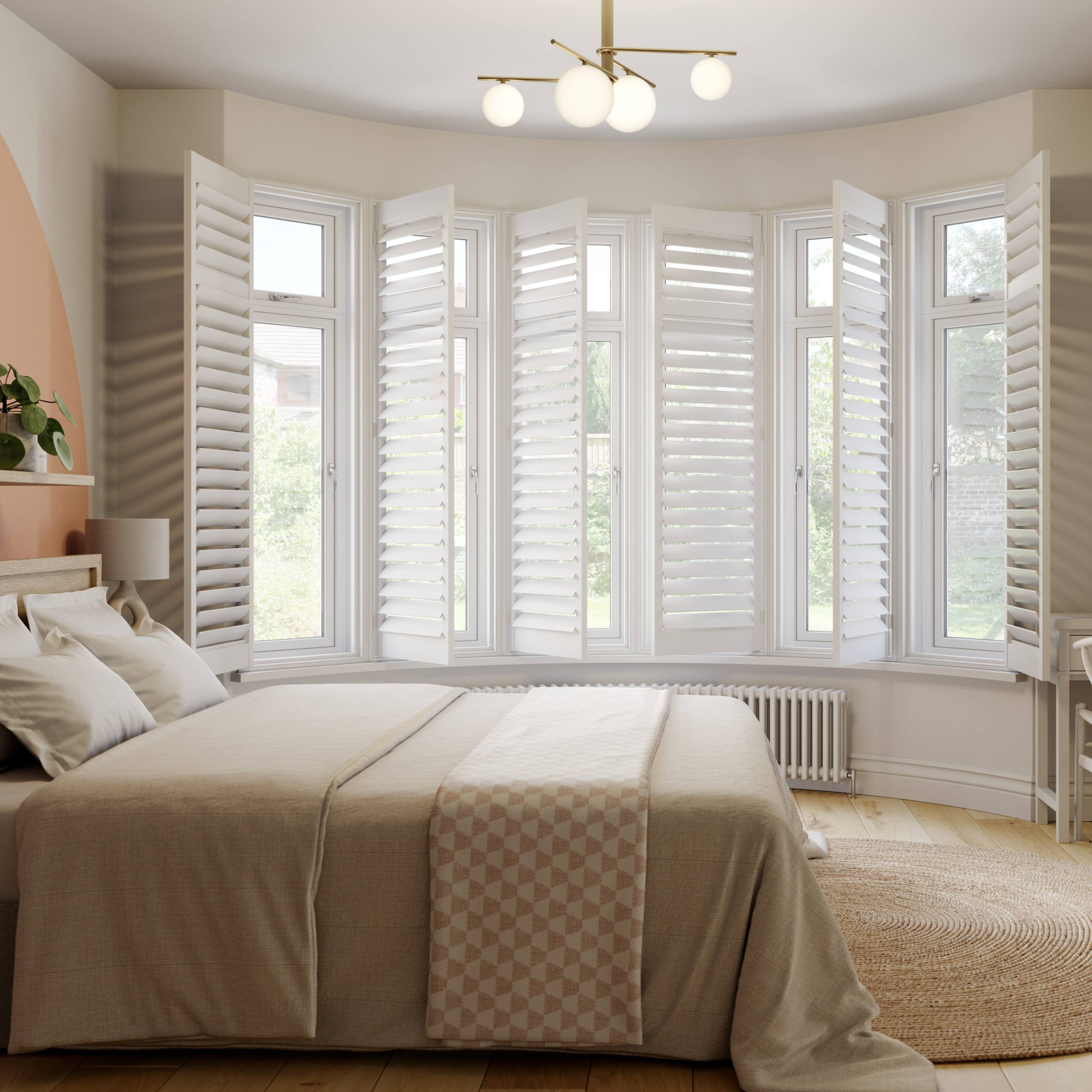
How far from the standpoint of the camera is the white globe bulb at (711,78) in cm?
264

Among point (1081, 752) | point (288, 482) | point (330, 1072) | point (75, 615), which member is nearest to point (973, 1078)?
point (330, 1072)

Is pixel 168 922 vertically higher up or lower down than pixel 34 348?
lower down

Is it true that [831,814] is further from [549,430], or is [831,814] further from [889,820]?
[549,430]

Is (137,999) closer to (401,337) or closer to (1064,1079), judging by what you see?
(1064,1079)

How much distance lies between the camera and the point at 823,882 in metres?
3.27

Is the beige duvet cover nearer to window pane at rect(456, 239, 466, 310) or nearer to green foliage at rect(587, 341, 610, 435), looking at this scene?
green foliage at rect(587, 341, 610, 435)

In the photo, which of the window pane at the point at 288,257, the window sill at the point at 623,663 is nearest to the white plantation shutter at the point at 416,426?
the window sill at the point at 623,663

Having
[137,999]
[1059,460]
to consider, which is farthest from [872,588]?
[137,999]

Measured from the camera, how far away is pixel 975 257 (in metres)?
4.41

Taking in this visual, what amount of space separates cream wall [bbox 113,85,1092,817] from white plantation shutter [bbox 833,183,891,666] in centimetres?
26

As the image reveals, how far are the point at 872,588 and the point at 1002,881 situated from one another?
1.40 meters

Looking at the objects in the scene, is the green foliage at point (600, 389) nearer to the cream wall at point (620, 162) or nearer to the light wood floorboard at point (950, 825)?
the cream wall at point (620, 162)

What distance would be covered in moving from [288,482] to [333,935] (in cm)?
267

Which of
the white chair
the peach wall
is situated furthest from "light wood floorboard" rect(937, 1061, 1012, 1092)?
the peach wall
